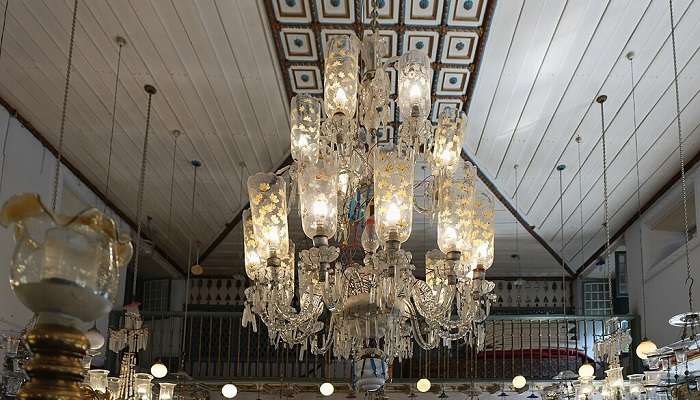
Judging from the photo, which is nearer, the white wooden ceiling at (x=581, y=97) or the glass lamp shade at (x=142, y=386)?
the white wooden ceiling at (x=581, y=97)

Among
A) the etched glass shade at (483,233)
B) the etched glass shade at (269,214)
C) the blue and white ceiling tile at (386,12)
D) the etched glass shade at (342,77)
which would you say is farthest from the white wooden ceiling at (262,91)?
the etched glass shade at (269,214)

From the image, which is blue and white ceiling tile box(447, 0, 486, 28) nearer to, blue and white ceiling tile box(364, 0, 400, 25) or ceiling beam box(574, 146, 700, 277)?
blue and white ceiling tile box(364, 0, 400, 25)

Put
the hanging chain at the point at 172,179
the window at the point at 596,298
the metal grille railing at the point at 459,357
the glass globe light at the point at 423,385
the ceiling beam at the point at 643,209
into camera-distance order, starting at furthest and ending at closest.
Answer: the window at the point at 596,298 < the metal grille railing at the point at 459,357 < the glass globe light at the point at 423,385 < the ceiling beam at the point at 643,209 < the hanging chain at the point at 172,179

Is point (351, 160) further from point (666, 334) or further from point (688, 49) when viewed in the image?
point (666, 334)

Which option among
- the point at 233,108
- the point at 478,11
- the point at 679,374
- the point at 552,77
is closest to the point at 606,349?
the point at 679,374

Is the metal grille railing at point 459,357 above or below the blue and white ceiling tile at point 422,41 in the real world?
below

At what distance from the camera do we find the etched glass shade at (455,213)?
18.7 feet

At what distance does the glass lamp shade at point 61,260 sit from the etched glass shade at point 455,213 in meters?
3.89

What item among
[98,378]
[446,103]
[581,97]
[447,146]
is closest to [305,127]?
[447,146]

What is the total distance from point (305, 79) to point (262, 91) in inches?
21.6

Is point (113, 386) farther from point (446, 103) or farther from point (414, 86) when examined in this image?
point (446, 103)

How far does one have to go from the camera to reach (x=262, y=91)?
962 cm

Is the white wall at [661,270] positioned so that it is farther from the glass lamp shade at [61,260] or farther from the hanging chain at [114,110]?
the glass lamp shade at [61,260]

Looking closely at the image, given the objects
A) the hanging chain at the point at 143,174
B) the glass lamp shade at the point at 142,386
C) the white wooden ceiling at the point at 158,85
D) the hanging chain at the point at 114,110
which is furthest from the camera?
the hanging chain at the point at 143,174
